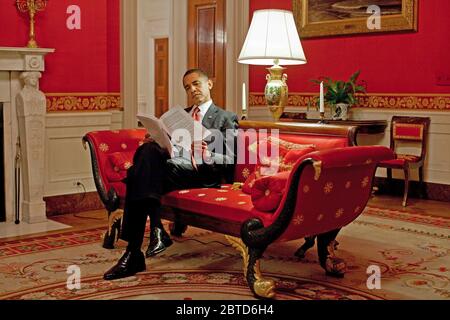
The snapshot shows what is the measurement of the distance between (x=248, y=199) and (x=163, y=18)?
20.7ft

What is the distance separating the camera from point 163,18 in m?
8.94

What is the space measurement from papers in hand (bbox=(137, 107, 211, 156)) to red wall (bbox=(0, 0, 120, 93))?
165 cm

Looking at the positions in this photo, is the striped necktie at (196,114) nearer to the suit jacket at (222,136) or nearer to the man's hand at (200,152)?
the suit jacket at (222,136)

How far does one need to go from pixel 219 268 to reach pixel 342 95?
9.92 feet

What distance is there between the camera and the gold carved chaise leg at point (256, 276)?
2.77 metres

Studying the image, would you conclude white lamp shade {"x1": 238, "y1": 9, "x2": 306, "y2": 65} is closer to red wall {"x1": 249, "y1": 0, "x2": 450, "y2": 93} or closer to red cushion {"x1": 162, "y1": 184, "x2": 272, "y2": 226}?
red cushion {"x1": 162, "y1": 184, "x2": 272, "y2": 226}

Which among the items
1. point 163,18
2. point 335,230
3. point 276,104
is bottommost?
point 335,230

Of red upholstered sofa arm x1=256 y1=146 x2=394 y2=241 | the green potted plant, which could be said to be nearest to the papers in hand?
red upholstered sofa arm x1=256 y1=146 x2=394 y2=241

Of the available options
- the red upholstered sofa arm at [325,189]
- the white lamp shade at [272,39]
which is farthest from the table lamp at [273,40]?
the red upholstered sofa arm at [325,189]

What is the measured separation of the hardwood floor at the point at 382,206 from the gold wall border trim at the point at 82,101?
82 centimetres

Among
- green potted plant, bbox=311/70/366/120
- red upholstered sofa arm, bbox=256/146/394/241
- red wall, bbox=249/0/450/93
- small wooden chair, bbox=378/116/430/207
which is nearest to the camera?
red upholstered sofa arm, bbox=256/146/394/241

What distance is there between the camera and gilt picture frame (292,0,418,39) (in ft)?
18.4
